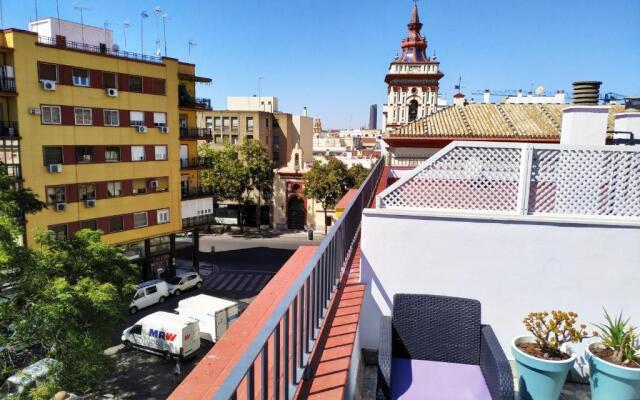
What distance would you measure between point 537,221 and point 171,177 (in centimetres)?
2416

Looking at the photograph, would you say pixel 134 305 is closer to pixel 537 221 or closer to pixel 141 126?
pixel 141 126

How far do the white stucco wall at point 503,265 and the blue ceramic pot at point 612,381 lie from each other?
33.6 inches

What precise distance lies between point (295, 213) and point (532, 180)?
37.3 meters

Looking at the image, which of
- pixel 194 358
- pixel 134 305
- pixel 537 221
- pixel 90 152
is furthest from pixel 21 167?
pixel 537 221

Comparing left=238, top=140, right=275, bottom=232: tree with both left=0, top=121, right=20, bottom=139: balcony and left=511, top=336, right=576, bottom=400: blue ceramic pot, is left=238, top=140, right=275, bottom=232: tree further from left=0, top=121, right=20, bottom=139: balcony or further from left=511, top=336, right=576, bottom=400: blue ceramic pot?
left=511, top=336, right=576, bottom=400: blue ceramic pot

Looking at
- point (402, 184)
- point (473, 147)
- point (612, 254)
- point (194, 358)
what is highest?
point (473, 147)

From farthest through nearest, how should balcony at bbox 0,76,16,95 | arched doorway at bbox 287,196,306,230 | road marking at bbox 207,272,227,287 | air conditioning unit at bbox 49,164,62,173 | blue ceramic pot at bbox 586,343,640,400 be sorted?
arched doorway at bbox 287,196,306,230, road marking at bbox 207,272,227,287, air conditioning unit at bbox 49,164,62,173, balcony at bbox 0,76,16,95, blue ceramic pot at bbox 586,343,640,400

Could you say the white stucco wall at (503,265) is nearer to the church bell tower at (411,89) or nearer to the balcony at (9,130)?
the balcony at (9,130)

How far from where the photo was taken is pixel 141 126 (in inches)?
937

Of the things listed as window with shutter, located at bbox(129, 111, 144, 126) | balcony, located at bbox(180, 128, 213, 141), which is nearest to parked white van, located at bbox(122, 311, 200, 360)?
window with shutter, located at bbox(129, 111, 144, 126)

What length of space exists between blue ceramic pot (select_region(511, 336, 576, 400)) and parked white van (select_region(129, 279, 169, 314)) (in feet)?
66.2

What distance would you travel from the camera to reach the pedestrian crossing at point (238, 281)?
25.4 meters

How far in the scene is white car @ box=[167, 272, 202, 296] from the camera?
940 inches

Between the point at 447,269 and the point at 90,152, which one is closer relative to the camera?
the point at 447,269
